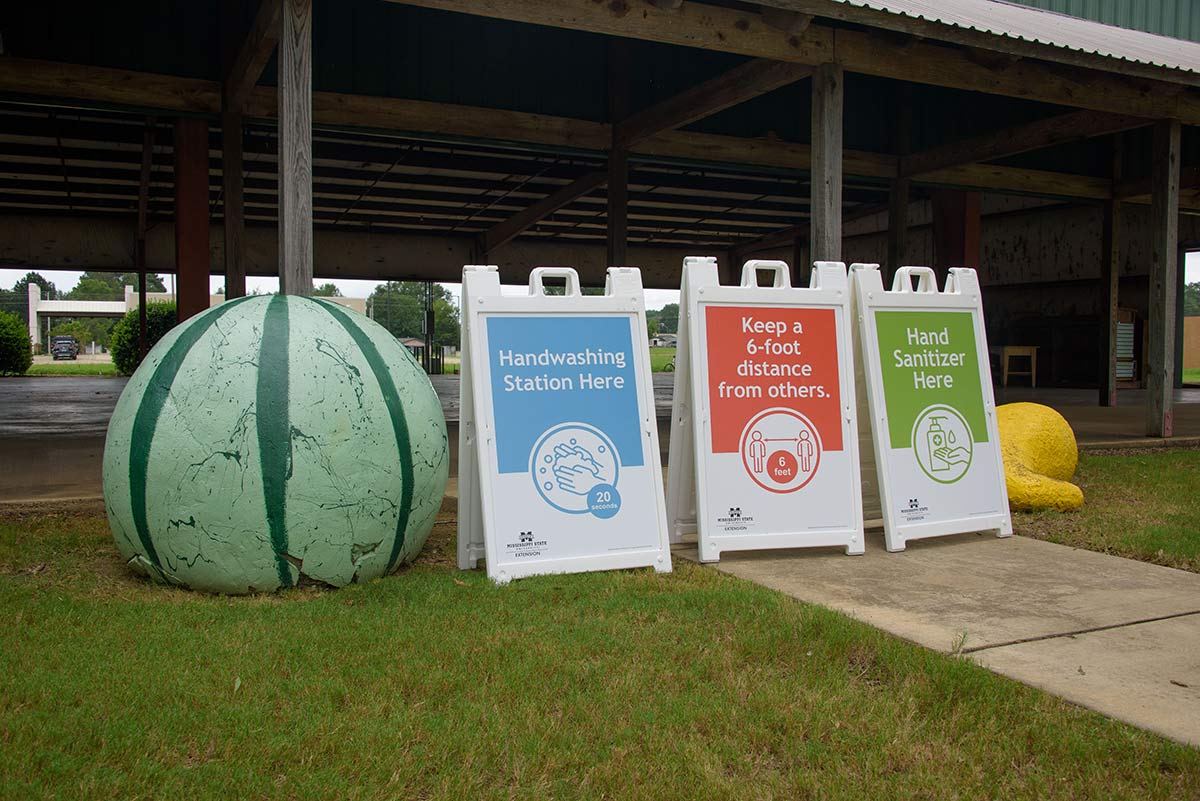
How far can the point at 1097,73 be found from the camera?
9.31 m

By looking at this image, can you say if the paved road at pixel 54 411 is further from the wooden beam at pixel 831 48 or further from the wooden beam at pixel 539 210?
the wooden beam at pixel 539 210

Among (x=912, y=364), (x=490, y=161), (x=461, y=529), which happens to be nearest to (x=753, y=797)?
(x=461, y=529)

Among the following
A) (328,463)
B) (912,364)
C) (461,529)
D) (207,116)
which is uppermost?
(207,116)

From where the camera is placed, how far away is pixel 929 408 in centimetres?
556

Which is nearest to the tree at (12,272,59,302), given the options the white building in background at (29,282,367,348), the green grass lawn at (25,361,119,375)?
the white building in background at (29,282,367,348)

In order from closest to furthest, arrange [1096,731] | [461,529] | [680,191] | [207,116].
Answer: [1096,731] → [461,529] → [207,116] → [680,191]

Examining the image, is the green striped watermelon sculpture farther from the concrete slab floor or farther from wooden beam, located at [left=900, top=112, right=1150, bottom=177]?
wooden beam, located at [left=900, top=112, right=1150, bottom=177]

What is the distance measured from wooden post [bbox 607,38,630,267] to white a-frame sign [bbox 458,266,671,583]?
23.8 feet

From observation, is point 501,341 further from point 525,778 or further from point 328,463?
point 525,778

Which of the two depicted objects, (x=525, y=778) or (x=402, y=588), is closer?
(x=525, y=778)

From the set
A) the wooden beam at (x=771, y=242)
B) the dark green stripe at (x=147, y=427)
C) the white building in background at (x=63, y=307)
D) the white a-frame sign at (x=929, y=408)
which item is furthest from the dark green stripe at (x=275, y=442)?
the white building in background at (x=63, y=307)

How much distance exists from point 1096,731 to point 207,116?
33.1 ft

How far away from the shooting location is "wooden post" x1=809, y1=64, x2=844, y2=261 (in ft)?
25.6

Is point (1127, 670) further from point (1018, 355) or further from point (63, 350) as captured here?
point (63, 350)
